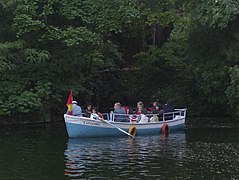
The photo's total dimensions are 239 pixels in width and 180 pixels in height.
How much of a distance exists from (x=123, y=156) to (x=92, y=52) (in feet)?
60.1

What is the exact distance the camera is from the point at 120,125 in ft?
92.5

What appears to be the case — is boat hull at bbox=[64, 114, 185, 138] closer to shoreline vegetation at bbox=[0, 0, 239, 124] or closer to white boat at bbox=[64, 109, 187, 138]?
white boat at bbox=[64, 109, 187, 138]

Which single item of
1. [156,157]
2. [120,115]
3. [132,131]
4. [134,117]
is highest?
[120,115]

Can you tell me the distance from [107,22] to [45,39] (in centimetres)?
425

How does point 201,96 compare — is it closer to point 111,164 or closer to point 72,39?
point 72,39

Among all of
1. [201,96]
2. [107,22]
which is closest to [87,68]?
[107,22]

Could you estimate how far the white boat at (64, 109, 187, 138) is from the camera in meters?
27.0

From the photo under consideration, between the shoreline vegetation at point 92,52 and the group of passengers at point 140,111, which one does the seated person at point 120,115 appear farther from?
the shoreline vegetation at point 92,52

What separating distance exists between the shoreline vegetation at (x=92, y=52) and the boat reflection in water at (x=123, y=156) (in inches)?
353

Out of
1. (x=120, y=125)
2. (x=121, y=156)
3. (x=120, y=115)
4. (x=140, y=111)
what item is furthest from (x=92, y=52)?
(x=121, y=156)

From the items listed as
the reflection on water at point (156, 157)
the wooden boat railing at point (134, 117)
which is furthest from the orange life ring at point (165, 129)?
the reflection on water at point (156, 157)

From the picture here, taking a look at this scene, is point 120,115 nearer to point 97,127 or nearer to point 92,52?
point 97,127

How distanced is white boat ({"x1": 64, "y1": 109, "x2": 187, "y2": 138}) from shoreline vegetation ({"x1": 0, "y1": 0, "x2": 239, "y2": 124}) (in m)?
5.61

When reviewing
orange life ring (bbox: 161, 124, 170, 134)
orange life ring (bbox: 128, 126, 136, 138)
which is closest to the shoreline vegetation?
orange life ring (bbox: 161, 124, 170, 134)
